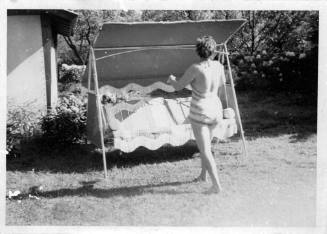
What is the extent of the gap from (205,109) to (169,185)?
1.22 metres

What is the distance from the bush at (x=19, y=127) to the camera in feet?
21.5

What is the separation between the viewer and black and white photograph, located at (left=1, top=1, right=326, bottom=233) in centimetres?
458

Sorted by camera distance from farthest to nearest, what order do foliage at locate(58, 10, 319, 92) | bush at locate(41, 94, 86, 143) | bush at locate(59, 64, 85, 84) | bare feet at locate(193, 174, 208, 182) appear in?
bush at locate(59, 64, 85, 84)
foliage at locate(58, 10, 319, 92)
bush at locate(41, 94, 86, 143)
bare feet at locate(193, 174, 208, 182)

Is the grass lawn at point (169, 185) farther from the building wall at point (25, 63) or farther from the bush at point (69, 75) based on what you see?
the bush at point (69, 75)

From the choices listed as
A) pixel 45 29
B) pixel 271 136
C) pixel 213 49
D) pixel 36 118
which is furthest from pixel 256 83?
pixel 213 49

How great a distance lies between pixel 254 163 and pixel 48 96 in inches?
180

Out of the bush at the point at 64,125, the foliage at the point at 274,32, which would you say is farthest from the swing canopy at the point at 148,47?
the foliage at the point at 274,32

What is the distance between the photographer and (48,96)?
8.36 meters

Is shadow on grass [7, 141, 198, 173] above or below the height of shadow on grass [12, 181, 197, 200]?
above

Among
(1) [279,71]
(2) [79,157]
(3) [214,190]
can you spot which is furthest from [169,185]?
(1) [279,71]

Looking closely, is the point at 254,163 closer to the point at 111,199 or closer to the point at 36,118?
the point at 111,199

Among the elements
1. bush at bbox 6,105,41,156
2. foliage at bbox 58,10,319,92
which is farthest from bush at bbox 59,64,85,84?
bush at bbox 6,105,41,156

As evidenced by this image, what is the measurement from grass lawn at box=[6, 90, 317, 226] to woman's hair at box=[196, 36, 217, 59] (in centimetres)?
169

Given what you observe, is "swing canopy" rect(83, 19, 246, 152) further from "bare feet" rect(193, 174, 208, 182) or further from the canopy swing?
"bare feet" rect(193, 174, 208, 182)
